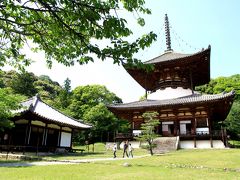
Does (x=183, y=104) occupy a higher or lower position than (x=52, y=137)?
higher

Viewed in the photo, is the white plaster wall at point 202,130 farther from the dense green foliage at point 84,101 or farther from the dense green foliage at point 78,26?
the dense green foliage at point 78,26

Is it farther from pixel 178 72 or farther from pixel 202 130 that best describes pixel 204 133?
pixel 178 72

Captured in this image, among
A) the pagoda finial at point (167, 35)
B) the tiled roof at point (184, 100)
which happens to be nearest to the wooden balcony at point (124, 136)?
the tiled roof at point (184, 100)

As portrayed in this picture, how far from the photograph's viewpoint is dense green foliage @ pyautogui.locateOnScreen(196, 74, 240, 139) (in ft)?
132

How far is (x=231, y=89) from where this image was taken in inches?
2031

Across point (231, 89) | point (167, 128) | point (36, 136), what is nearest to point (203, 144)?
point (167, 128)

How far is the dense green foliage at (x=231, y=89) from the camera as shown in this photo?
132 ft

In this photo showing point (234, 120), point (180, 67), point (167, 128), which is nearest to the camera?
point (167, 128)

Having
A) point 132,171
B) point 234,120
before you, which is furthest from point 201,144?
point 132,171

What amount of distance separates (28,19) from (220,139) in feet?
81.5

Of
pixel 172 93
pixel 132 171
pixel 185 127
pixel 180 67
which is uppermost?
pixel 180 67

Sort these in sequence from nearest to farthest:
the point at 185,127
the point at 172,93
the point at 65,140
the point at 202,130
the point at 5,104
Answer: the point at 5,104
the point at 202,130
the point at 185,127
the point at 65,140
the point at 172,93

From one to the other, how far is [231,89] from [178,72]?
25680 millimetres

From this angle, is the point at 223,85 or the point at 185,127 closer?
the point at 185,127
